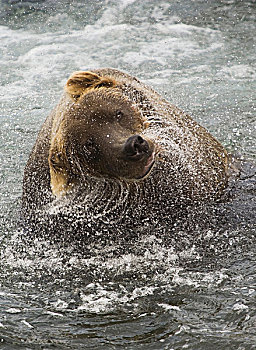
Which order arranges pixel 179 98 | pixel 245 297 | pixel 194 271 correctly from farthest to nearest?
pixel 179 98
pixel 194 271
pixel 245 297

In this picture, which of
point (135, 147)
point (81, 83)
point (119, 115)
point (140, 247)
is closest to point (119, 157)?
point (135, 147)

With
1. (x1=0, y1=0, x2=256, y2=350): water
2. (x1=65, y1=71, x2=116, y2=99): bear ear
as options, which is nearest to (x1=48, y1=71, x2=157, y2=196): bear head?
(x1=65, y1=71, x2=116, y2=99): bear ear

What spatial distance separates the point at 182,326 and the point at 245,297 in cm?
52

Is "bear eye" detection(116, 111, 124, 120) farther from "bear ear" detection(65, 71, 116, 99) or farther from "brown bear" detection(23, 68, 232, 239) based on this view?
"bear ear" detection(65, 71, 116, 99)

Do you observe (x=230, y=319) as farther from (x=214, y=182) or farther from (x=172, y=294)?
(x=214, y=182)

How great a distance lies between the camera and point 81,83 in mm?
4590

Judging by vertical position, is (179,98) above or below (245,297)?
below

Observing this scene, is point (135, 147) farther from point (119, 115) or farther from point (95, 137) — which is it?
point (119, 115)

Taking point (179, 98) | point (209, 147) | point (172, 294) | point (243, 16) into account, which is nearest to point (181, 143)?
point (209, 147)

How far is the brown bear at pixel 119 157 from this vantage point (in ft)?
14.3

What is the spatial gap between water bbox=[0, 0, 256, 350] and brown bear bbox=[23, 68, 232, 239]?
1.13 ft

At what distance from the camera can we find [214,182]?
523 centimetres

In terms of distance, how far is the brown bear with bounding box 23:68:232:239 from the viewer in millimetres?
4348

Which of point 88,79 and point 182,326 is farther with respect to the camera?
point 88,79
